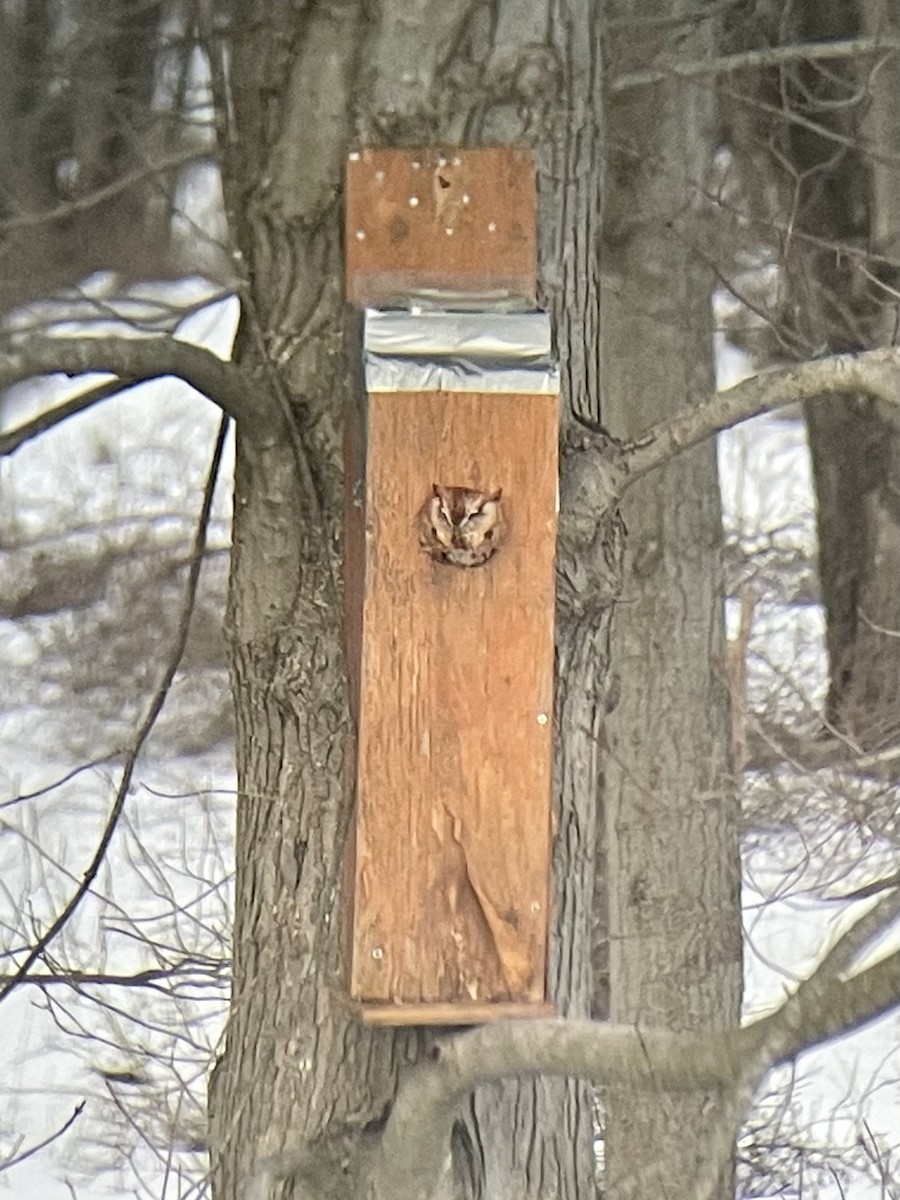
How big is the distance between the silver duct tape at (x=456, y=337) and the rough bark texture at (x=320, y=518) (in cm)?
24

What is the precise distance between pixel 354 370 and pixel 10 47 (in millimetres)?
2544

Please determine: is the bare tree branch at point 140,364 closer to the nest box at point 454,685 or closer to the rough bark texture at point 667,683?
the nest box at point 454,685

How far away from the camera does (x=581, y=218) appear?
2439 mm

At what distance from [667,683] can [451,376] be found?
260 centimetres

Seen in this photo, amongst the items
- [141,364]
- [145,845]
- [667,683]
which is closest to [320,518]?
[141,364]

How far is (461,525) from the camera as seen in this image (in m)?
2.01

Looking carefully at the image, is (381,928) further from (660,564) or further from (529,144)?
(660,564)

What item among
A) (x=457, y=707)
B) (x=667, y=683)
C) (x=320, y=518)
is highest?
(x=667, y=683)

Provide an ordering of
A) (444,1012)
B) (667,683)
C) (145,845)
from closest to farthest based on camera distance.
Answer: (444,1012), (667,683), (145,845)

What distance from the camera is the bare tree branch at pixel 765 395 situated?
2100mm

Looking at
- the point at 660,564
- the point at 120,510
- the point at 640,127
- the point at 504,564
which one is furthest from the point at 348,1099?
the point at 120,510

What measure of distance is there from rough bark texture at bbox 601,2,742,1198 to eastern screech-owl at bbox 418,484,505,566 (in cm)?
238

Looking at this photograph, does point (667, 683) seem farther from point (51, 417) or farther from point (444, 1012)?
point (444, 1012)

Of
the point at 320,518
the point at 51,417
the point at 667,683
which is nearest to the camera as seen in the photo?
the point at 320,518
